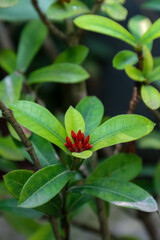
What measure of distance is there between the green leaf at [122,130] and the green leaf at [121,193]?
0.10 m

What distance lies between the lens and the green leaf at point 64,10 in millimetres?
699

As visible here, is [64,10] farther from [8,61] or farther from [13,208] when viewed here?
[13,208]

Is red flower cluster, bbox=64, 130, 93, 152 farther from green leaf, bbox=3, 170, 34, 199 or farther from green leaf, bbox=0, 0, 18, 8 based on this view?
green leaf, bbox=0, 0, 18, 8

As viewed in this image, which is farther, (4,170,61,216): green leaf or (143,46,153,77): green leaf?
(143,46,153,77): green leaf

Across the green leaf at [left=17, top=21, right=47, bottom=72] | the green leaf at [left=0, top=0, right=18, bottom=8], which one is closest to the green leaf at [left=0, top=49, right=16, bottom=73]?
the green leaf at [left=17, top=21, right=47, bottom=72]

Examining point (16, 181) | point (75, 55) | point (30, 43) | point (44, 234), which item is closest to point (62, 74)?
point (75, 55)

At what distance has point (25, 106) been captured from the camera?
1.84 feet

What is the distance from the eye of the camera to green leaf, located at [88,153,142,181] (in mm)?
742

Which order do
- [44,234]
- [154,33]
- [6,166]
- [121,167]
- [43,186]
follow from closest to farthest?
1. [43,186]
2. [154,33]
3. [121,167]
4. [44,234]
5. [6,166]

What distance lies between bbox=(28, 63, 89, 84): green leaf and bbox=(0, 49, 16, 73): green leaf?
0.42 ft

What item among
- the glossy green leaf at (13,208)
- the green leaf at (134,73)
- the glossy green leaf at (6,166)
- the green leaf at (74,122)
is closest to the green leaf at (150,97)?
the green leaf at (134,73)

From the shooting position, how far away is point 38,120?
0.56 meters

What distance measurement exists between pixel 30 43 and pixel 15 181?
0.47 metres

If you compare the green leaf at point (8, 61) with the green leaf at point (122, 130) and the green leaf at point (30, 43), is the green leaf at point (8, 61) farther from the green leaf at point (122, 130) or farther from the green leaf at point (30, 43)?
Answer: the green leaf at point (122, 130)
